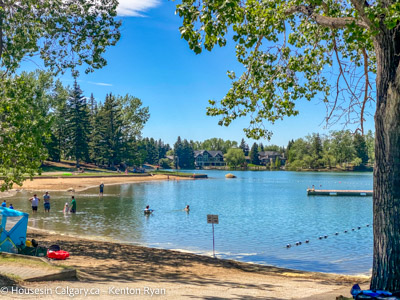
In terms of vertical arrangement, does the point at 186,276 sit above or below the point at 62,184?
below

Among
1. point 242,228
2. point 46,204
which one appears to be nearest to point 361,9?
point 242,228

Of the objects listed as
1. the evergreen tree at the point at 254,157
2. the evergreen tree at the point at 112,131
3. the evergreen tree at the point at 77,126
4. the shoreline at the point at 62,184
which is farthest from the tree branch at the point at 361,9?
the evergreen tree at the point at 254,157

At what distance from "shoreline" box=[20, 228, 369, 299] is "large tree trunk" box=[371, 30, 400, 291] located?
1523 mm

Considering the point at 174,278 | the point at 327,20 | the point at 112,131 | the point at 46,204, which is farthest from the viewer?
the point at 112,131

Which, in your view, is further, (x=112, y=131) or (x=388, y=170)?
(x=112, y=131)

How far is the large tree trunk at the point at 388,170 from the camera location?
322 inches

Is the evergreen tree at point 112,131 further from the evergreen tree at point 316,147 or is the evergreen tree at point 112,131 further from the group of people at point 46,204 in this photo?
the evergreen tree at point 316,147

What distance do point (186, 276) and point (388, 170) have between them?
727 centimetres

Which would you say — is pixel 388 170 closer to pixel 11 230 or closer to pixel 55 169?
pixel 11 230

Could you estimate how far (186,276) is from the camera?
42.1 ft

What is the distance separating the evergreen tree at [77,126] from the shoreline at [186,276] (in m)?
69.1

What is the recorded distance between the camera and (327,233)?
90.6 ft

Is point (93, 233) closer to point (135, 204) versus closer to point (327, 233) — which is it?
point (327, 233)

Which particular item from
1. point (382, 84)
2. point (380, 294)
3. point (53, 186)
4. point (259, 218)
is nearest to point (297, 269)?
point (380, 294)
